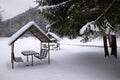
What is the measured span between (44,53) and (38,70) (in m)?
2.21

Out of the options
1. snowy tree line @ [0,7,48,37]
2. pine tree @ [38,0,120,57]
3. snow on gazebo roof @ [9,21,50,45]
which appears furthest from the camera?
snowy tree line @ [0,7,48,37]

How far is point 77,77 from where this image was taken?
7648 mm

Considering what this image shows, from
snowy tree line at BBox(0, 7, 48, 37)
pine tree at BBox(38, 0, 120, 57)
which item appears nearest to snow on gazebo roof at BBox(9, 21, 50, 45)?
pine tree at BBox(38, 0, 120, 57)

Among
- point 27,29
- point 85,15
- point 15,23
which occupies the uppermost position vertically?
point 15,23

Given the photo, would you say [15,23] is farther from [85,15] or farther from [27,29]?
[85,15]

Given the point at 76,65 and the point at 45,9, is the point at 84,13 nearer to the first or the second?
the point at 45,9

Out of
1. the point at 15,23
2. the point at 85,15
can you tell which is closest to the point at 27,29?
the point at 85,15

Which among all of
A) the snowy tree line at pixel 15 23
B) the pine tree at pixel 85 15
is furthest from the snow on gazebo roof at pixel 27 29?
the snowy tree line at pixel 15 23

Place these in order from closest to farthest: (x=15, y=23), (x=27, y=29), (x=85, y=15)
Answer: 1. (x=85, y=15)
2. (x=27, y=29)
3. (x=15, y=23)

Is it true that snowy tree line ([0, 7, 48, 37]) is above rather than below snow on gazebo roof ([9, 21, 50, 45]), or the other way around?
above

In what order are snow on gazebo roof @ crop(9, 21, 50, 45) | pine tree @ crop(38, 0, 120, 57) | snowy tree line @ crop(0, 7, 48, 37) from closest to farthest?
1. pine tree @ crop(38, 0, 120, 57)
2. snow on gazebo roof @ crop(9, 21, 50, 45)
3. snowy tree line @ crop(0, 7, 48, 37)

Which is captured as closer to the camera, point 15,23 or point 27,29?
point 27,29

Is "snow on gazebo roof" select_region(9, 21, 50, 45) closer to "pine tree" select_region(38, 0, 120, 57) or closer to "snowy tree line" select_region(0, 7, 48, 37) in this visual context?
"pine tree" select_region(38, 0, 120, 57)

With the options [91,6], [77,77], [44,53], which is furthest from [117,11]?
[44,53]
